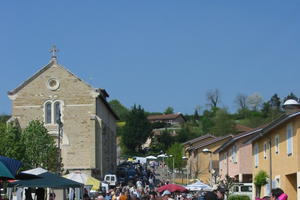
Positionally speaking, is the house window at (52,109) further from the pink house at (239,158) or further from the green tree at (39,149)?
the pink house at (239,158)

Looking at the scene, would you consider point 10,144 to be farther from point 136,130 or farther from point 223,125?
point 136,130

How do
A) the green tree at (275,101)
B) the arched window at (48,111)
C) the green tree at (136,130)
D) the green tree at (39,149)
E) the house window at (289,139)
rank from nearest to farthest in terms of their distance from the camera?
the house window at (289,139) → the green tree at (39,149) → the arched window at (48,111) → the green tree at (136,130) → the green tree at (275,101)

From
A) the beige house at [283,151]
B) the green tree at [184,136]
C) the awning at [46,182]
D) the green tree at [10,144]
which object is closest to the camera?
the awning at [46,182]

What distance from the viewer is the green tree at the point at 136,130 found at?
13000cm

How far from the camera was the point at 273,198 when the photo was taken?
13578 millimetres

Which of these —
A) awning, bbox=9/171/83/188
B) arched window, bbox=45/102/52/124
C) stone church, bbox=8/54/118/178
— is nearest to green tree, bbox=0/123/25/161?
stone church, bbox=8/54/118/178

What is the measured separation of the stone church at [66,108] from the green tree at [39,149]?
21.9 ft

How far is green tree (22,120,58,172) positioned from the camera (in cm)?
5809

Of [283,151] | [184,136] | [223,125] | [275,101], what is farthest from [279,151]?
[275,101]

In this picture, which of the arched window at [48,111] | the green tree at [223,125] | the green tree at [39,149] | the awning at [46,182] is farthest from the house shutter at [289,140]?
the green tree at [223,125]

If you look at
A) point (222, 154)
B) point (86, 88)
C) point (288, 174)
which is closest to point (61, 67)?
point (86, 88)

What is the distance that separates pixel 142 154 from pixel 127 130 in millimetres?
5853

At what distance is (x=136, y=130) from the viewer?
130m

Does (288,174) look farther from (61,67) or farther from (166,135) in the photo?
(166,135)
